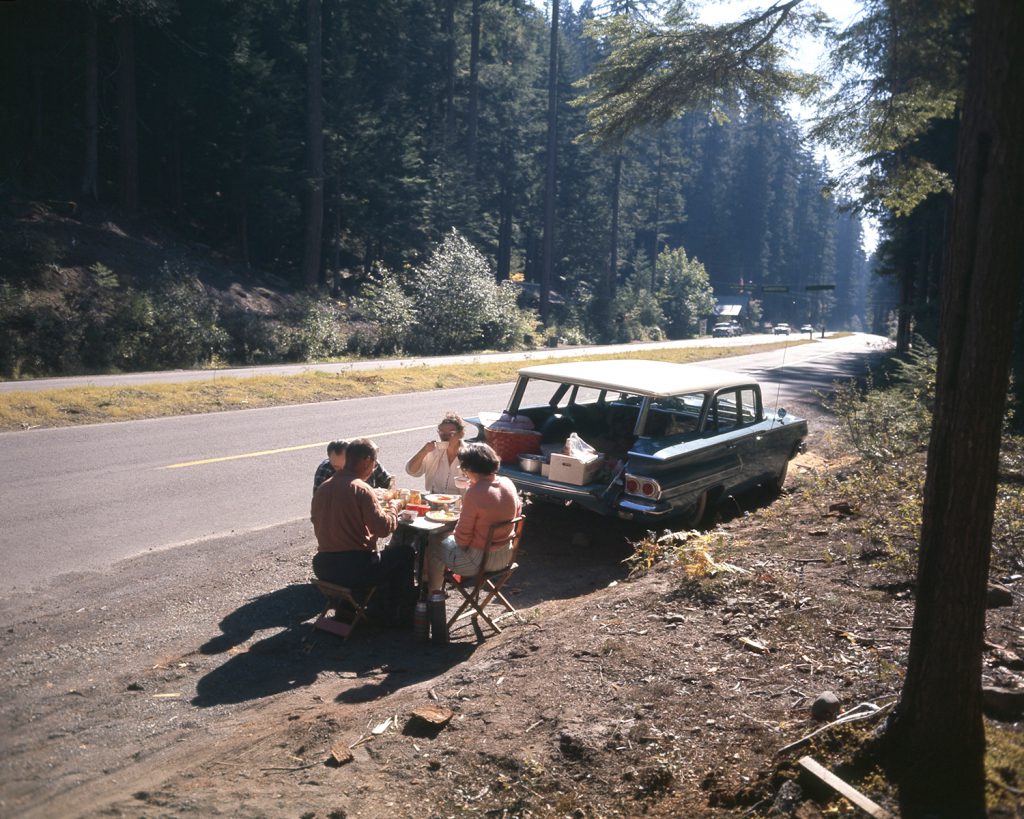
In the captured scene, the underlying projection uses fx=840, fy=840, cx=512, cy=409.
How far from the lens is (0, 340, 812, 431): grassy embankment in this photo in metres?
13.9

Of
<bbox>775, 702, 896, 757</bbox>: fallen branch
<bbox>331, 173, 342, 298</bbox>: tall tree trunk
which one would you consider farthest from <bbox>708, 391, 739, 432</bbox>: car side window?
<bbox>331, 173, 342, 298</bbox>: tall tree trunk

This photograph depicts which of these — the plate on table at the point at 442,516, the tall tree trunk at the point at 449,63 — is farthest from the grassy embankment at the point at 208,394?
the tall tree trunk at the point at 449,63

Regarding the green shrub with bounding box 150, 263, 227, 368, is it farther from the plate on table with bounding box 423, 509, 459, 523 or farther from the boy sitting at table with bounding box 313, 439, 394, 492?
the plate on table with bounding box 423, 509, 459, 523

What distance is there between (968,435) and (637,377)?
541cm

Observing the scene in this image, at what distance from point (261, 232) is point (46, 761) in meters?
38.4

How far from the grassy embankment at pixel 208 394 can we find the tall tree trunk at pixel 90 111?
1605 cm

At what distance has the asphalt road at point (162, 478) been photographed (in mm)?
7863

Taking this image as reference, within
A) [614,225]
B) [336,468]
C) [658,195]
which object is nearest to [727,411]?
[336,468]

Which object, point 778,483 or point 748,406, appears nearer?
point 748,406

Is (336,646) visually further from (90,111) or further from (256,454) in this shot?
(90,111)

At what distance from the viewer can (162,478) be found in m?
10.4

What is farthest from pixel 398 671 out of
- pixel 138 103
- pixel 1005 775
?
pixel 138 103

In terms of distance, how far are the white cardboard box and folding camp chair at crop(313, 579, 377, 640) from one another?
2.27m

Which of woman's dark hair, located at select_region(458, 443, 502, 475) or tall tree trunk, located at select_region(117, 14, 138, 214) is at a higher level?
tall tree trunk, located at select_region(117, 14, 138, 214)
